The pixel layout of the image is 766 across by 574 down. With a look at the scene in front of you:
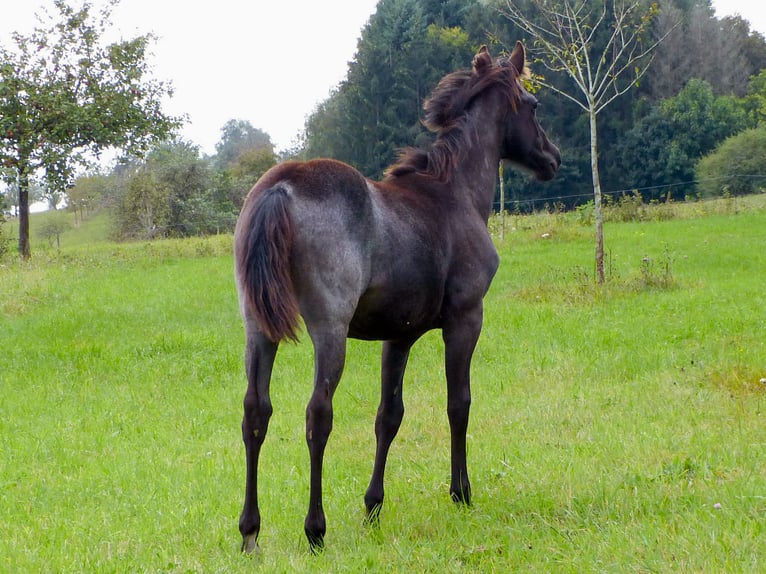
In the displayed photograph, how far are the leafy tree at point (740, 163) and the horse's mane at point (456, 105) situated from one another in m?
34.1

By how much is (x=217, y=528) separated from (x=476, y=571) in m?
1.55

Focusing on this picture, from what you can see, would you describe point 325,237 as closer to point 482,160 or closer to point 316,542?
point 316,542

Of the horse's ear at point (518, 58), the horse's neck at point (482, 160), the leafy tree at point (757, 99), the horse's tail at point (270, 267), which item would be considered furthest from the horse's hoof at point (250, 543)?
the leafy tree at point (757, 99)

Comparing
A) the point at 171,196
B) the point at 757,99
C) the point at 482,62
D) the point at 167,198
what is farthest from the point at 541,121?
the point at 482,62

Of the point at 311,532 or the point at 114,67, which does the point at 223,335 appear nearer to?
the point at 311,532

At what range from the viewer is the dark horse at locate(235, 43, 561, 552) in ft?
12.1

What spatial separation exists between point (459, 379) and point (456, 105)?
1.87 m

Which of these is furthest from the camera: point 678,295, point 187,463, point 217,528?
point 678,295

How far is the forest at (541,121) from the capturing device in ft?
133

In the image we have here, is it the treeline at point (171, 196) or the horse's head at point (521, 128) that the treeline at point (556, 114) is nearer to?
the treeline at point (171, 196)

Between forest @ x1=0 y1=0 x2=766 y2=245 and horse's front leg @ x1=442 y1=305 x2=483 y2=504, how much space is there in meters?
35.4

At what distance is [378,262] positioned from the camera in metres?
3.95

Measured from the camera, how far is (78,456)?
613cm

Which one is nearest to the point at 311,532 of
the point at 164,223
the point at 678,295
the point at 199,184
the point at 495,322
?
the point at 495,322
